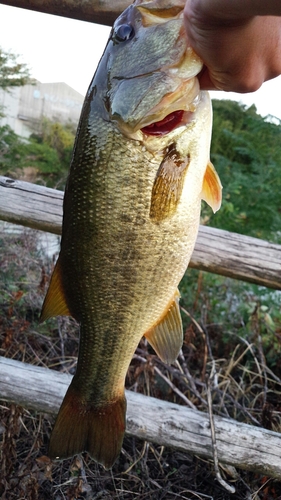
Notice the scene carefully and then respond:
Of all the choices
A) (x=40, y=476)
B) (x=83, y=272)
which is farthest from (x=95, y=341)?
(x=40, y=476)

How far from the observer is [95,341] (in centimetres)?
136

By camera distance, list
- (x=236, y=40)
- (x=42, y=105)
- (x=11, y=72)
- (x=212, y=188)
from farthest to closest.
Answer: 1. (x=42, y=105)
2. (x=11, y=72)
3. (x=212, y=188)
4. (x=236, y=40)

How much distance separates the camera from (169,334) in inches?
52.9

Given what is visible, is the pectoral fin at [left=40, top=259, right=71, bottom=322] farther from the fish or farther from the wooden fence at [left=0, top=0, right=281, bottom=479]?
the wooden fence at [left=0, top=0, right=281, bottom=479]

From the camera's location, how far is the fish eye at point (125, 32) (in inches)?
44.8

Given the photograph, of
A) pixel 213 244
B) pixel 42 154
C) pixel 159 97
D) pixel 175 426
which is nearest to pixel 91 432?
pixel 175 426

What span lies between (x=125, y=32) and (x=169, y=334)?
2.77 feet

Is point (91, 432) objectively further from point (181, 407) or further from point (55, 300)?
point (181, 407)

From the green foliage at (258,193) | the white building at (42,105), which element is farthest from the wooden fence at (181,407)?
the white building at (42,105)

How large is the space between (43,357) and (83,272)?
1787mm

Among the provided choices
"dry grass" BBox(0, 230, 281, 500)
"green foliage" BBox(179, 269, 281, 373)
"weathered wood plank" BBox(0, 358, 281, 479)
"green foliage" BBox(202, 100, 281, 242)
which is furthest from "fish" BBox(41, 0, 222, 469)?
"green foliage" BBox(202, 100, 281, 242)

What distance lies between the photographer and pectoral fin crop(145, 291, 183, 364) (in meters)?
1.33

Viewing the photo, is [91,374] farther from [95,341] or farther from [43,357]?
[43,357]

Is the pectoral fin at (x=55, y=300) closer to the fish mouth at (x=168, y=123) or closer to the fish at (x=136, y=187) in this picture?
the fish at (x=136, y=187)
